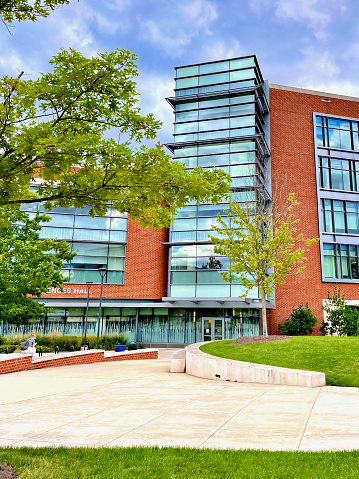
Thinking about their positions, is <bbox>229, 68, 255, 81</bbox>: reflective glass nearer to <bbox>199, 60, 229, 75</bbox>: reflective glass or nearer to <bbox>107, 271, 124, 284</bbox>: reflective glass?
<bbox>199, 60, 229, 75</bbox>: reflective glass

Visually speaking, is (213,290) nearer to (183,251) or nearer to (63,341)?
(183,251)

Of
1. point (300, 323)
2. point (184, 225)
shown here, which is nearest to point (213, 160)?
point (184, 225)

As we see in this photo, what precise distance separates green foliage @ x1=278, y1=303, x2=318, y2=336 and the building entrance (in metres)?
5.11

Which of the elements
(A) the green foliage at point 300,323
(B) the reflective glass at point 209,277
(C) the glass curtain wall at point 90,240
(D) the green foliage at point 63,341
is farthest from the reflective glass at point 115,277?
(A) the green foliage at point 300,323

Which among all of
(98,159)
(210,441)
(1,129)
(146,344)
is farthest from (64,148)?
(146,344)

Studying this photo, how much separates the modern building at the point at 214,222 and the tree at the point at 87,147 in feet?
87.0

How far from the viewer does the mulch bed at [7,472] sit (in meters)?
4.13

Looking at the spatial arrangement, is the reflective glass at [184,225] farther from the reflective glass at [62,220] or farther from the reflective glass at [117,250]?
the reflective glass at [62,220]

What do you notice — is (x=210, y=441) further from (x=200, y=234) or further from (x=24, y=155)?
(x=200, y=234)

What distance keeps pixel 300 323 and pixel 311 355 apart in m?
19.2

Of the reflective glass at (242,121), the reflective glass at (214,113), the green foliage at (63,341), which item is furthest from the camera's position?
the reflective glass at (214,113)

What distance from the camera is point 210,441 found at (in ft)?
17.9

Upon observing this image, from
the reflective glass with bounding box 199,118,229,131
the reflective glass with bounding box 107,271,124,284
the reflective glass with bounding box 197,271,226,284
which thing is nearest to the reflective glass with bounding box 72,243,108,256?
the reflective glass with bounding box 107,271,124,284

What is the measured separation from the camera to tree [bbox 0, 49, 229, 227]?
208 inches
